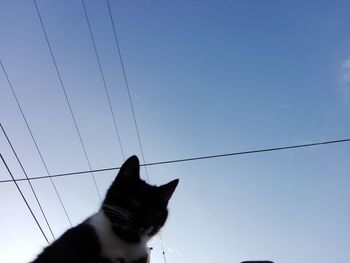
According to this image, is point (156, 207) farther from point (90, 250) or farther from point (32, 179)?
point (32, 179)

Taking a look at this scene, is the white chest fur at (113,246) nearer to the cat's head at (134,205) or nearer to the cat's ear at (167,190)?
the cat's head at (134,205)

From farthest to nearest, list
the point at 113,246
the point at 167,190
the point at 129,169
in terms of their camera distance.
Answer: the point at 167,190
the point at 129,169
the point at 113,246

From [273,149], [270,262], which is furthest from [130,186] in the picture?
[273,149]

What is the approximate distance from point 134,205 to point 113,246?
1.00 ft

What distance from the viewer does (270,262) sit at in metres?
0.97

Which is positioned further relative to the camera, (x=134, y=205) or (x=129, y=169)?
(x=129, y=169)

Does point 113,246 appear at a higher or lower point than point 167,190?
higher

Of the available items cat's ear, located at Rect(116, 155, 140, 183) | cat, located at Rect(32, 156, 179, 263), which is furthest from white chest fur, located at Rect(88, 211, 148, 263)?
cat's ear, located at Rect(116, 155, 140, 183)

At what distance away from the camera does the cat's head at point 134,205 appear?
1908mm

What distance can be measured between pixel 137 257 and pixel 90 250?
0.30 meters

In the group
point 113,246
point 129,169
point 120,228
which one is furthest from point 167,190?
point 113,246

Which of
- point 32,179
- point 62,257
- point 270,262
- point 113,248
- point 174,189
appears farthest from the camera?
point 32,179

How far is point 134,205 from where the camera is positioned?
6.63ft

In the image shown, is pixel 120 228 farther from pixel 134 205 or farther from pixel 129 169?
pixel 129 169
